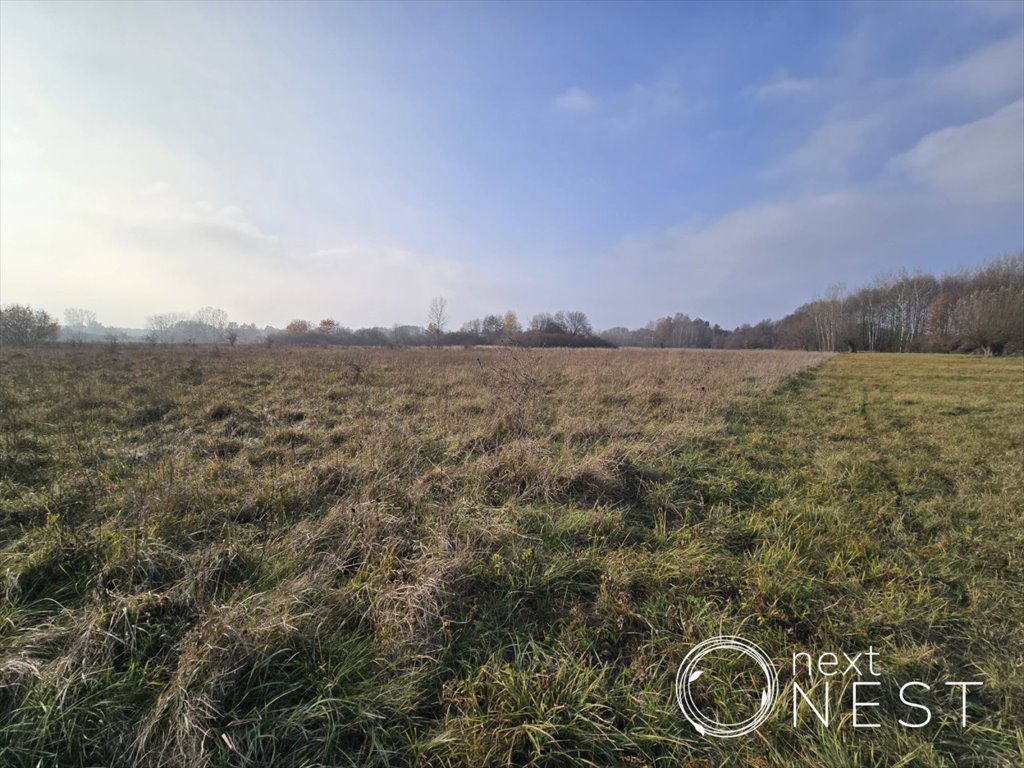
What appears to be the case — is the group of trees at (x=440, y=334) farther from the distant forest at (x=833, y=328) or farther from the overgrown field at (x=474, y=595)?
the overgrown field at (x=474, y=595)

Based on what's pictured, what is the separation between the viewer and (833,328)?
71.1 meters

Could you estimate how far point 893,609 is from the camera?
2.52 metres

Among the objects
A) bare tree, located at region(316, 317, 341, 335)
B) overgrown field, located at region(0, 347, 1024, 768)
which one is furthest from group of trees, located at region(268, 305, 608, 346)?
overgrown field, located at region(0, 347, 1024, 768)

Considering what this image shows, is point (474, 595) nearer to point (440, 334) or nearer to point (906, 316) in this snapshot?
point (440, 334)

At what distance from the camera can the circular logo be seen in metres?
1.83

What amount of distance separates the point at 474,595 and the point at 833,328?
9316 centimetres

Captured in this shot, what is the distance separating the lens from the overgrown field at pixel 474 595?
5.70 ft

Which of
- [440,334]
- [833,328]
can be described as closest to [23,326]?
[440,334]

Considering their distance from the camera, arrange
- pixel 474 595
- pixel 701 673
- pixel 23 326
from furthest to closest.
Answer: pixel 23 326, pixel 474 595, pixel 701 673

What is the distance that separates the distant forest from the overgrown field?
31.8 metres

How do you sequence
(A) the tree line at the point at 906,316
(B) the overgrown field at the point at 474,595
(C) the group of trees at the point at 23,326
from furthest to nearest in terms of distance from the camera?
(A) the tree line at the point at 906,316 → (C) the group of trees at the point at 23,326 → (B) the overgrown field at the point at 474,595

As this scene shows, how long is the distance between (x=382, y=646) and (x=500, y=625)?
0.73 metres

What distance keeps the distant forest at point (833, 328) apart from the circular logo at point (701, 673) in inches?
1335

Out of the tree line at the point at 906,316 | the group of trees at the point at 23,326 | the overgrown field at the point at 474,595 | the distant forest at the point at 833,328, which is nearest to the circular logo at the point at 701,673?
the overgrown field at the point at 474,595
